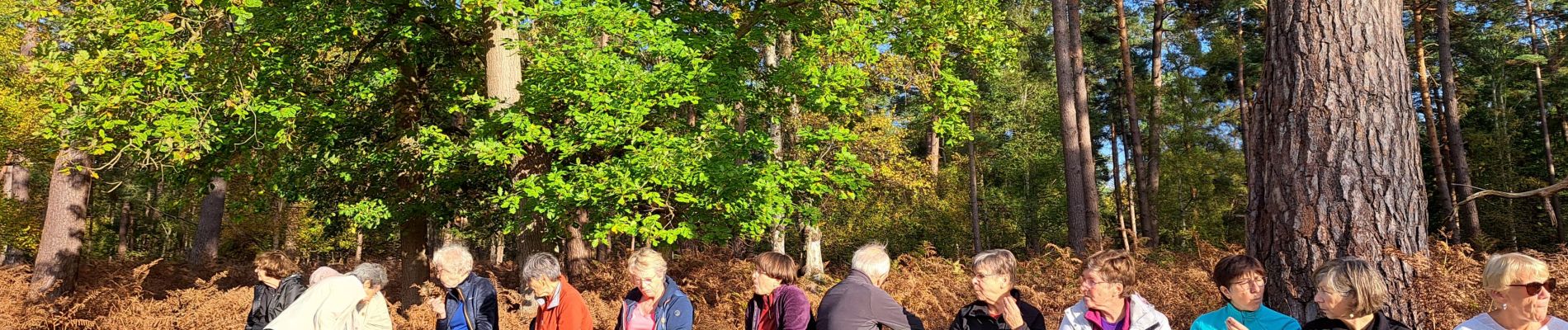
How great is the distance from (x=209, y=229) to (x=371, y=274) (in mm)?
18905

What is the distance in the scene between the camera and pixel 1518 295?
3.34 m

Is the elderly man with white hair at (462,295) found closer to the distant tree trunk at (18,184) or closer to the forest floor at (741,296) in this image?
the forest floor at (741,296)

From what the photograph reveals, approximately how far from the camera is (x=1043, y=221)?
36438mm

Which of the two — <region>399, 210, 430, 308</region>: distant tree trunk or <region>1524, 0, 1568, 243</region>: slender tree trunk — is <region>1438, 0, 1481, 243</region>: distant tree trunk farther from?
<region>399, 210, 430, 308</region>: distant tree trunk

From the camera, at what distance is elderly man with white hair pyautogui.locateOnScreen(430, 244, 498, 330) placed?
16.5 ft

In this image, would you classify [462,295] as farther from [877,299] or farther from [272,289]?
[877,299]

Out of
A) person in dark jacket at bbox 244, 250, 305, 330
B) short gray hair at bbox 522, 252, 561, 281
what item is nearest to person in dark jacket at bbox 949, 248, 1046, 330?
short gray hair at bbox 522, 252, 561, 281

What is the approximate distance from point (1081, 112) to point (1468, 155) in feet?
62.0

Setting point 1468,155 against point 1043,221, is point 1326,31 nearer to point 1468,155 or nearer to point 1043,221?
point 1468,155

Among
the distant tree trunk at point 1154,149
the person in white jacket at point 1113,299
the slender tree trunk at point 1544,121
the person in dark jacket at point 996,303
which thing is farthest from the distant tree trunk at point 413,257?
the slender tree trunk at point 1544,121

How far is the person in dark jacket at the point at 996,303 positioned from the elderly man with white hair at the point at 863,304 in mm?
326

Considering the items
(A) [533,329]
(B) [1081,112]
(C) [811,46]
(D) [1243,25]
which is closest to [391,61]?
(C) [811,46]

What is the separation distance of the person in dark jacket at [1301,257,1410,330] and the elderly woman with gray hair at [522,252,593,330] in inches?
139

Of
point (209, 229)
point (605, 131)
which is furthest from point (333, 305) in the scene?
point (209, 229)
